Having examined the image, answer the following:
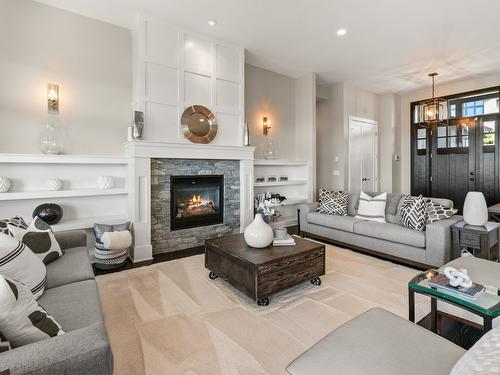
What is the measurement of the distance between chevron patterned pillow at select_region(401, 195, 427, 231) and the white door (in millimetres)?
2823

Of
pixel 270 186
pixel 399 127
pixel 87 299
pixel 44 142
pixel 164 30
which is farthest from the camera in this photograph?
pixel 399 127

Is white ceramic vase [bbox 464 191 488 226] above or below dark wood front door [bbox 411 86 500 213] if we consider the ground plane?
below

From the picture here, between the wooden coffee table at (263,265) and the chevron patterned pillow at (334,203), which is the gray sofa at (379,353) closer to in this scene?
the wooden coffee table at (263,265)

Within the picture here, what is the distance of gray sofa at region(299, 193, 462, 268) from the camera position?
301 centimetres

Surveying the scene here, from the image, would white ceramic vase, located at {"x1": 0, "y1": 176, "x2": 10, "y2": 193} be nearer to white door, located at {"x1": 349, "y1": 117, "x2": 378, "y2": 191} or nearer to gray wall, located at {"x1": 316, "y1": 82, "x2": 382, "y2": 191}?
gray wall, located at {"x1": 316, "y1": 82, "x2": 382, "y2": 191}

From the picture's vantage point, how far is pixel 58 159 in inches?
124

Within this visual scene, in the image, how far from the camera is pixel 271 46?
14.6ft

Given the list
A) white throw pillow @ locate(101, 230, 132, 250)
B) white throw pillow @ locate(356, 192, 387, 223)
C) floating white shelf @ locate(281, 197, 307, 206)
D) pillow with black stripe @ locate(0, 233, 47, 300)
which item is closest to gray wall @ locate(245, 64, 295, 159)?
floating white shelf @ locate(281, 197, 307, 206)

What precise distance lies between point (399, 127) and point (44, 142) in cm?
753

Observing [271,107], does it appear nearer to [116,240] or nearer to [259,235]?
[259,235]

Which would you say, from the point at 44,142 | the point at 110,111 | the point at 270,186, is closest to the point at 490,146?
the point at 270,186

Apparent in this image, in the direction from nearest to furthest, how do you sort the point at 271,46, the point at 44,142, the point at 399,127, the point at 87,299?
the point at 87,299 → the point at 44,142 → the point at 271,46 → the point at 399,127

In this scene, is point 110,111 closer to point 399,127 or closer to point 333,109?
point 333,109

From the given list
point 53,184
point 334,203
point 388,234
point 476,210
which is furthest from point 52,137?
point 476,210
